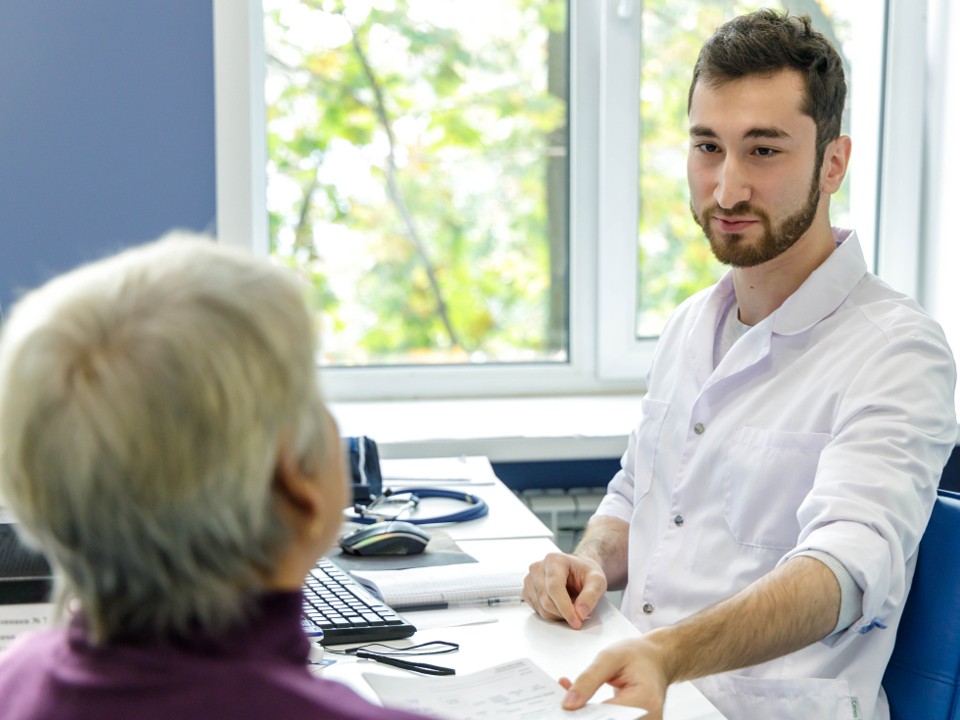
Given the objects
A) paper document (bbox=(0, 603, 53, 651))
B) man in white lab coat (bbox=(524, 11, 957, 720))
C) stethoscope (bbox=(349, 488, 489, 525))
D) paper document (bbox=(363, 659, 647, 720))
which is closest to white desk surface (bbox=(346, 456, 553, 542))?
stethoscope (bbox=(349, 488, 489, 525))

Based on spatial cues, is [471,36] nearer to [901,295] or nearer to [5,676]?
[901,295]

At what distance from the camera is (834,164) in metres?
1.71

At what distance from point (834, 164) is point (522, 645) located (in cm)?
92

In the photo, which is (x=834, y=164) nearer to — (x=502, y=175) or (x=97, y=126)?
(x=502, y=175)

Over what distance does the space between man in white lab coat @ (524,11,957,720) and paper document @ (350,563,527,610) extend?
2.0 inches

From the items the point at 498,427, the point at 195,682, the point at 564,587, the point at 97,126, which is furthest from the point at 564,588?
the point at 97,126

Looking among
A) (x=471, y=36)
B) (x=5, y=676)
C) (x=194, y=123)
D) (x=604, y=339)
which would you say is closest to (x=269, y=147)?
(x=194, y=123)

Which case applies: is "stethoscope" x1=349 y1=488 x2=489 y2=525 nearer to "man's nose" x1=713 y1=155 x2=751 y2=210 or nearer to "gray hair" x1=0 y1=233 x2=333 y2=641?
"man's nose" x1=713 y1=155 x2=751 y2=210

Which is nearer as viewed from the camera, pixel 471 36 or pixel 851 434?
pixel 851 434

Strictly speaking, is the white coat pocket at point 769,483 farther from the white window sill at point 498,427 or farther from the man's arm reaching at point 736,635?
the white window sill at point 498,427

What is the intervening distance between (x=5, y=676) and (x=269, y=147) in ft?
6.91

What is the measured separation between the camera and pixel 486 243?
277cm

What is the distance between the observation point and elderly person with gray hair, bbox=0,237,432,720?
0.56m

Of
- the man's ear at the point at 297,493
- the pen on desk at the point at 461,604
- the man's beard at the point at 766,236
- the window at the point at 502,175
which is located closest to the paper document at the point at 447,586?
the pen on desk at the point at 461,604
